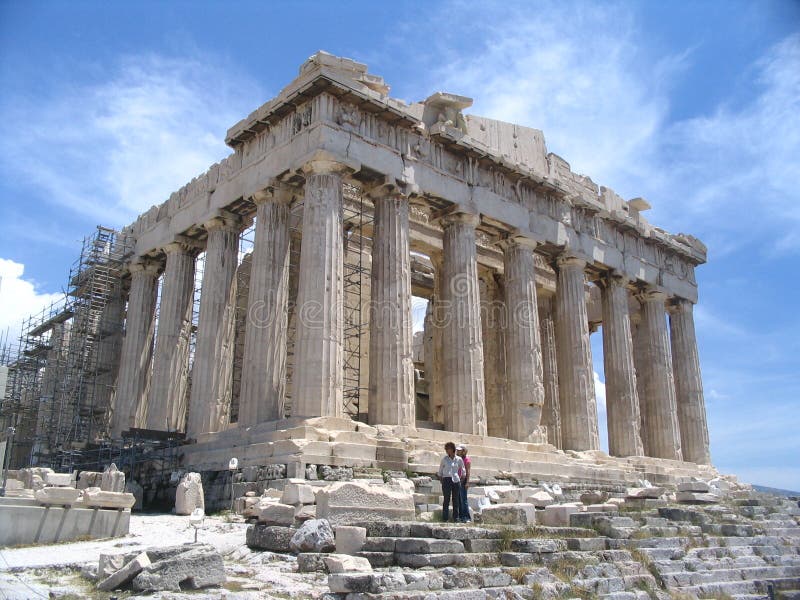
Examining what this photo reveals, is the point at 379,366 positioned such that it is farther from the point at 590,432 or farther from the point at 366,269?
the point at 590,432

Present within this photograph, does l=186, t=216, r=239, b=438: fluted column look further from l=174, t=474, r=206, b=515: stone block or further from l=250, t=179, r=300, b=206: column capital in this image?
l=174, t=474, r=206, b=515: stone block

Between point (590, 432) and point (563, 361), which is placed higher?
point (563, 361)

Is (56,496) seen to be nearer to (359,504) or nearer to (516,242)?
(359,504)

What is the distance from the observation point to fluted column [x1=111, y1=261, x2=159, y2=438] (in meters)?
25.6

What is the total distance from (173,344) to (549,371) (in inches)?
550

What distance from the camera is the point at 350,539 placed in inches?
384

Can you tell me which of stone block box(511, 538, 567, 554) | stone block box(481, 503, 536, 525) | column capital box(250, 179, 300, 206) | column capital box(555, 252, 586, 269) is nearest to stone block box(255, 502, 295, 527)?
stone block box(481, 503, 536, 525)

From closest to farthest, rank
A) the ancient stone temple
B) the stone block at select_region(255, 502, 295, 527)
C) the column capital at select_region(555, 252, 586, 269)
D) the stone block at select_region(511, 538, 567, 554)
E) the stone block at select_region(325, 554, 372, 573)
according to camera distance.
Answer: the stone block at select_region(325, 554, 372, 573), the stone block at select_region(511, 538, 567, 554), the stone block at select_region(255, 502, 295, 527), the ancient stone temple, the column capital at select_region(555, 252, 586, 269)

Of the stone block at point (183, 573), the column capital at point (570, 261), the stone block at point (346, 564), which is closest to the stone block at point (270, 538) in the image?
the stone block at point (346, 564)

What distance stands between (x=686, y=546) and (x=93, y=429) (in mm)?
21815

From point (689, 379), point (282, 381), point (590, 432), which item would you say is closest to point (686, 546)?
point (282, 381)

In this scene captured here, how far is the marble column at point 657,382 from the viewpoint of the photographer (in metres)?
29.2

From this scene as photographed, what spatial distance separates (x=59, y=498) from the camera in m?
12.3

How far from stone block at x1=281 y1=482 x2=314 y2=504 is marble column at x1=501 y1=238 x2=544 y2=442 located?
11.8 m
